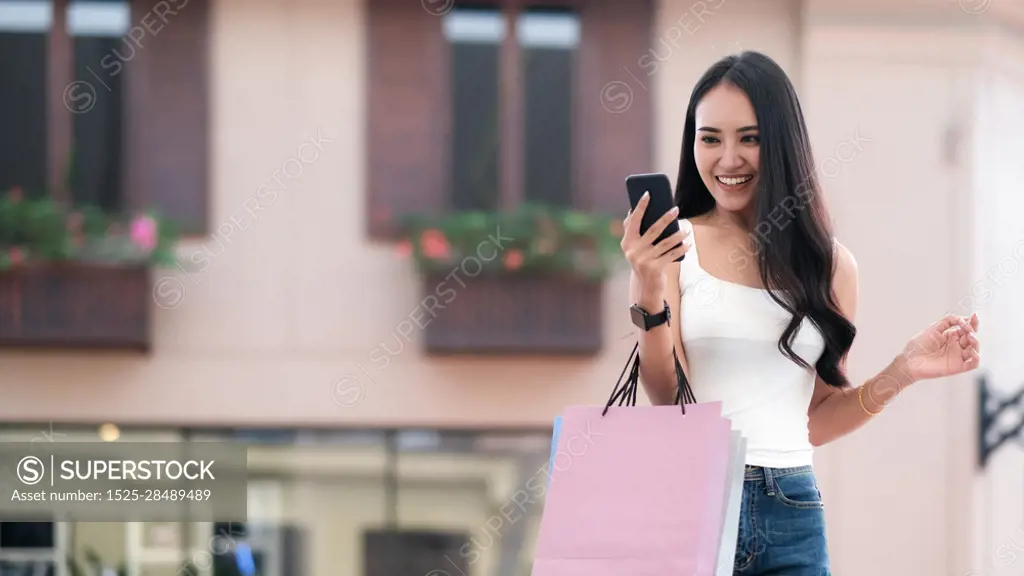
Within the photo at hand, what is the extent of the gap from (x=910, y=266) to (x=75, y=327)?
4.94 metres

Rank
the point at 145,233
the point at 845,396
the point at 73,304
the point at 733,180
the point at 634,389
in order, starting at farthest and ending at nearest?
the point at 73,304 → the point at 145,233 → the point at 845,396 → the point at 733,180 → the point at 634,389

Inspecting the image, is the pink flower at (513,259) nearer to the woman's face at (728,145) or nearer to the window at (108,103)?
the window at (108,103)

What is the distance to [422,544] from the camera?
862 cm

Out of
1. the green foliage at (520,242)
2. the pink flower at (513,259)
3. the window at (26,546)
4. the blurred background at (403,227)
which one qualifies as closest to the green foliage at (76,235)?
the blurred background at (403,227)

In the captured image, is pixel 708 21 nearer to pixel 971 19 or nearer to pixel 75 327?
pixel 971 19

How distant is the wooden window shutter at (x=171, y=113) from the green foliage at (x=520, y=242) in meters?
1.33

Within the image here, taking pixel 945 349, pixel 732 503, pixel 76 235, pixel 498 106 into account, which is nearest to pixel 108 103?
pixel 76 235

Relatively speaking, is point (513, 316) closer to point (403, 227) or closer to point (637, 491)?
point (403, 227)

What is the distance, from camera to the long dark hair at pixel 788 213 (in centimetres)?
210

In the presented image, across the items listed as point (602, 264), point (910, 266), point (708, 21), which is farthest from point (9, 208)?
point (910, 266)

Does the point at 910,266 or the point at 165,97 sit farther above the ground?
the point at 165,97

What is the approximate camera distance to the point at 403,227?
27.9ft

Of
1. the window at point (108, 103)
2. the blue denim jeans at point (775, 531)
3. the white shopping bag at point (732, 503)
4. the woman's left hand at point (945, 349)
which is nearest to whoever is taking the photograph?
the white shopping bag at point (732, 503)

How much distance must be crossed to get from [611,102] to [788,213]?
21.3 feet
